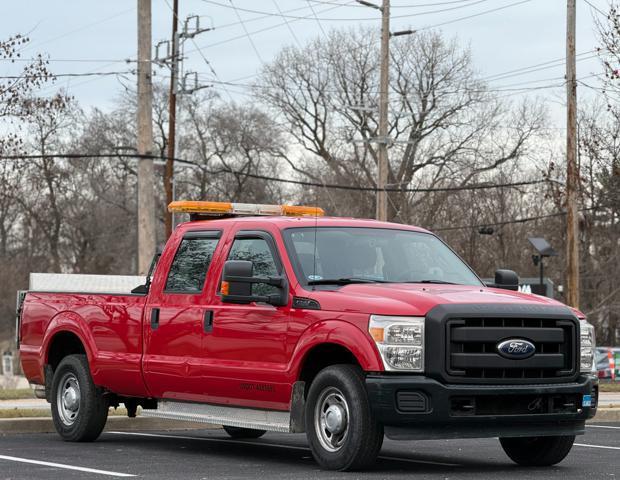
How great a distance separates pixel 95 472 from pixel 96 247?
56.5 meters

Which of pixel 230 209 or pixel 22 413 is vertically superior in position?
pixel 230 209

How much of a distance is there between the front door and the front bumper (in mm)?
1174

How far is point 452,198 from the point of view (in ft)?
184

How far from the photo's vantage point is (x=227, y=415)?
37.4 feet

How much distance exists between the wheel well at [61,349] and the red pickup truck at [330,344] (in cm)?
44

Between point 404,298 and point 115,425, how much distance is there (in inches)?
229

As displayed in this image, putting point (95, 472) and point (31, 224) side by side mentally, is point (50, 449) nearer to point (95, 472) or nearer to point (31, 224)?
point (95, 472)

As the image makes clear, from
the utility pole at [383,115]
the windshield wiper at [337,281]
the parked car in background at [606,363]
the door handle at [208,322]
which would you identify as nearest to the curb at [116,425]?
the door handle at [208,322]

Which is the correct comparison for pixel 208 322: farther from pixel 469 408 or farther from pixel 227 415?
pixel 469 408

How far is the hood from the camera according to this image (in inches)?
390

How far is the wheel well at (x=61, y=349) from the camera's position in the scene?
45.0ft

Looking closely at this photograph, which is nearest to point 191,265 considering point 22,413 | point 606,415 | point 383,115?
point 22,413

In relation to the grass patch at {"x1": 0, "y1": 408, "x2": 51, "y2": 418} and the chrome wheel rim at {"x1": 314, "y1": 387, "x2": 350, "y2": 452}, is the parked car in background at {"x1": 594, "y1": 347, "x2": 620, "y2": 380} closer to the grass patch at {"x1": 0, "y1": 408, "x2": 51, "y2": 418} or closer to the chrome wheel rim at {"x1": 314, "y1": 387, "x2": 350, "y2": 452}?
the grass patch at {"x1": 0, "y1": 408, "x2": 51, "y2": 418}

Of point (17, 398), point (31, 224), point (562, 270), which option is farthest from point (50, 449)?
point (31, 224)
